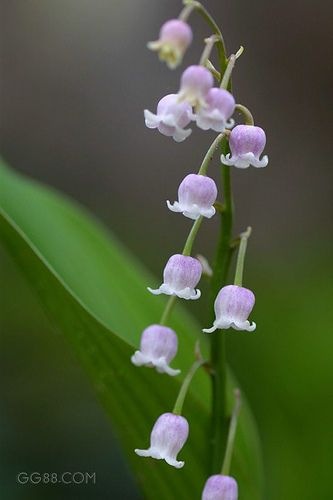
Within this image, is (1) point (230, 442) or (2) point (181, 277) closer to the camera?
(2) point (181, 277)

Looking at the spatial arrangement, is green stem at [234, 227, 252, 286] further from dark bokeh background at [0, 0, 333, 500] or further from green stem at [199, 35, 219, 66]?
dark bokeh background at [0, 0, 333, 500]

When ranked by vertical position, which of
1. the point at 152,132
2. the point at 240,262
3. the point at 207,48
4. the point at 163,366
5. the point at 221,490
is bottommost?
the point at 221,490

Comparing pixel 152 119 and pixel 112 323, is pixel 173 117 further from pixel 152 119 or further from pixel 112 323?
pixel 112 323

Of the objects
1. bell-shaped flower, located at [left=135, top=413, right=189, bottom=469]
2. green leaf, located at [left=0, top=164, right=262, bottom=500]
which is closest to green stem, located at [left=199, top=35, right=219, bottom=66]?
green leaf, located at [left=0, top=164, right=262, bottom=500]

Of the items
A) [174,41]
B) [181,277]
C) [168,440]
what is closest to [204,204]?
[181,277]

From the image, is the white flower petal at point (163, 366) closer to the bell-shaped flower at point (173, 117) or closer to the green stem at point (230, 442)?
the green stem at point (230, 442)

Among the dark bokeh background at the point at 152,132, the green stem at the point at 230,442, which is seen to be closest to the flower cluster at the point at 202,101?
the green stem at the point at 230,442
